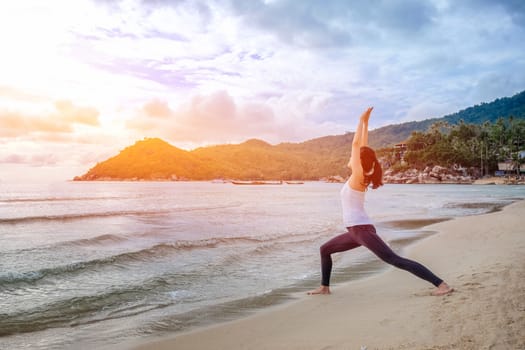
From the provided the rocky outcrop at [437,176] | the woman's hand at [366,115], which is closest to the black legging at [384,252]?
the woman's hand at [366,115]

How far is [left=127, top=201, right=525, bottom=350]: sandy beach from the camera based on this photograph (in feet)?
11.3

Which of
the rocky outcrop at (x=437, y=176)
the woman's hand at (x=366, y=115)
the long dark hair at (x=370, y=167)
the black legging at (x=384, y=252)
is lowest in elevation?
the rocky outcrop at (x=437, y=176)

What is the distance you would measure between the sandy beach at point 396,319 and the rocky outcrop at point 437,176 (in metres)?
119

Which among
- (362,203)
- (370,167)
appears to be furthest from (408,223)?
(370,167)

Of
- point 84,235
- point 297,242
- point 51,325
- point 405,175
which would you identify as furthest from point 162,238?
point 405,175

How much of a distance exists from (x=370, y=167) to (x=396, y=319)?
6.12 feet

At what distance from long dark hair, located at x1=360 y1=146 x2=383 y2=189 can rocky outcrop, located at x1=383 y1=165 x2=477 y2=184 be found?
4744 inches

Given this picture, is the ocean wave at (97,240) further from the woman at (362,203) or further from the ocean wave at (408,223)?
the ocean wave at (408,223)

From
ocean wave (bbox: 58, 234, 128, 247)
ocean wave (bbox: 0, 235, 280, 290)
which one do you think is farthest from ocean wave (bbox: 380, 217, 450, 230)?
ocean wave (bbox: 58, 234, 128, 247)

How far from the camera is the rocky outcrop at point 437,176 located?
376 ft

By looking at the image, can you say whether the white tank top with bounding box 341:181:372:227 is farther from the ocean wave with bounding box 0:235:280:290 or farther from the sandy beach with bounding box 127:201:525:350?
the ocean wave with bounding box 0:235:280:290

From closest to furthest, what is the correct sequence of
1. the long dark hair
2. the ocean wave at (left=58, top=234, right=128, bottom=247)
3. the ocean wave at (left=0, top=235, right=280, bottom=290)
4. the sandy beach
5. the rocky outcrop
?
the sandy beach
the long dark hair
the ocean wave at (left=0, top=235, right=280, bottom=290)
the ocean wave at (left=58, top=234, right=128, bottom=247)
the rocky outcrop

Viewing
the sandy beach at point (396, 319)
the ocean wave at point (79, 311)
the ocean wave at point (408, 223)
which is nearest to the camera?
the sandy beach at point (396, 319)

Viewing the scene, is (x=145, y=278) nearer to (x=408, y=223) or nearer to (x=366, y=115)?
(x=366, y=115)
